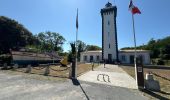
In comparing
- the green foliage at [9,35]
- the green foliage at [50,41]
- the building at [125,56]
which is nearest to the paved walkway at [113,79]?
the building at [125,56]

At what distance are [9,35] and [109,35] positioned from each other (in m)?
29.1

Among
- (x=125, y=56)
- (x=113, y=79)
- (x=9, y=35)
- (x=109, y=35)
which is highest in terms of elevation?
(x=9, y=35)

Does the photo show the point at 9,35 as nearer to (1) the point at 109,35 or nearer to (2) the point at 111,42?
(1) the point at 109,35

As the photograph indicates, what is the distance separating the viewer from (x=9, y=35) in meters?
40.2

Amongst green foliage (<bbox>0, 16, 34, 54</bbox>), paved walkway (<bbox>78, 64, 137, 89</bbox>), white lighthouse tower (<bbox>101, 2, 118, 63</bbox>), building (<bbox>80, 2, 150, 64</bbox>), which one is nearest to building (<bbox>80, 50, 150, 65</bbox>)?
building (<bbox>80, 2, 150, 64</bbox>)

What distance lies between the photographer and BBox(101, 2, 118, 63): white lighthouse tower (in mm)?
35969

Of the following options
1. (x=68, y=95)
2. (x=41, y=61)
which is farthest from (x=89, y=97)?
(x=41, y=61)

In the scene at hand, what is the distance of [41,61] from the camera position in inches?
1155

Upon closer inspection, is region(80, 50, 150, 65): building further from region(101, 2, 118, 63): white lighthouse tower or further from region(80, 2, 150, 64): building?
region(101, 2, 118, 63): white lighthouse tower

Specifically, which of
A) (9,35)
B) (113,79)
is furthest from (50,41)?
(113,79)

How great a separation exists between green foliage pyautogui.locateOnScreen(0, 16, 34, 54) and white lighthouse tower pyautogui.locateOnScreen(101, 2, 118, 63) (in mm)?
25909

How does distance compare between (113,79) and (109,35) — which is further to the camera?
(109,35)

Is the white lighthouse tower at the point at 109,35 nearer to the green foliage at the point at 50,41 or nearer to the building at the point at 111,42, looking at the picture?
the building at the point at 111,42

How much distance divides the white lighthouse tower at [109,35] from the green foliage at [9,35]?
2591 centimetres
